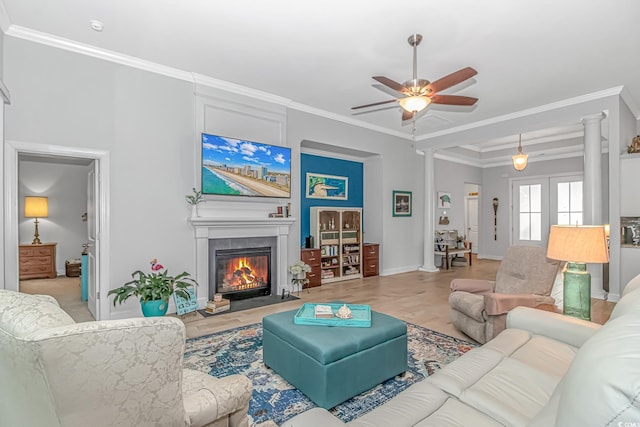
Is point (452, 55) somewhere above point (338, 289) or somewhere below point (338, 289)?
above

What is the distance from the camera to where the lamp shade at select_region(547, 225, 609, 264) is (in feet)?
7.76

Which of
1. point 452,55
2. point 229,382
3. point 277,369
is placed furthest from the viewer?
point 452,55

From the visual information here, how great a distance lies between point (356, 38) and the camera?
334cm

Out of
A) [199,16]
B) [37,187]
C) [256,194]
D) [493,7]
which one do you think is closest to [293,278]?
[256,194]

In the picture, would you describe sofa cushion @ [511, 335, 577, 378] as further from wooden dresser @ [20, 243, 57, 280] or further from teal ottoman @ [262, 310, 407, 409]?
wooden dresser @ [20, 243, 57, 280]

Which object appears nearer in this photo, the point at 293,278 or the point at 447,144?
the point at 293,278

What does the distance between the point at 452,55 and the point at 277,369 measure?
370 centimetres

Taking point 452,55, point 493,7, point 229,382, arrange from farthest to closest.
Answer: point 452,55 < point 493,7 < point 229,382

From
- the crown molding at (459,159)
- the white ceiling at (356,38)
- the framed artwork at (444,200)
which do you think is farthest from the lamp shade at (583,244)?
the framed artwork at (444,200)

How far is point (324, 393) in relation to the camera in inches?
78.9

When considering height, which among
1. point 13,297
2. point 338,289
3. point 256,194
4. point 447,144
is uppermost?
point 447,144

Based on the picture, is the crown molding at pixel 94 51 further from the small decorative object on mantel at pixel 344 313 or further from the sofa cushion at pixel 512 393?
the sofa cushion at pixel 512 393

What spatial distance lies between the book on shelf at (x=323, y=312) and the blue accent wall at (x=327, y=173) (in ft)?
11.0

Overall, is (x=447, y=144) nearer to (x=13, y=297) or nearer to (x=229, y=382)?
(x=229, y=382)
